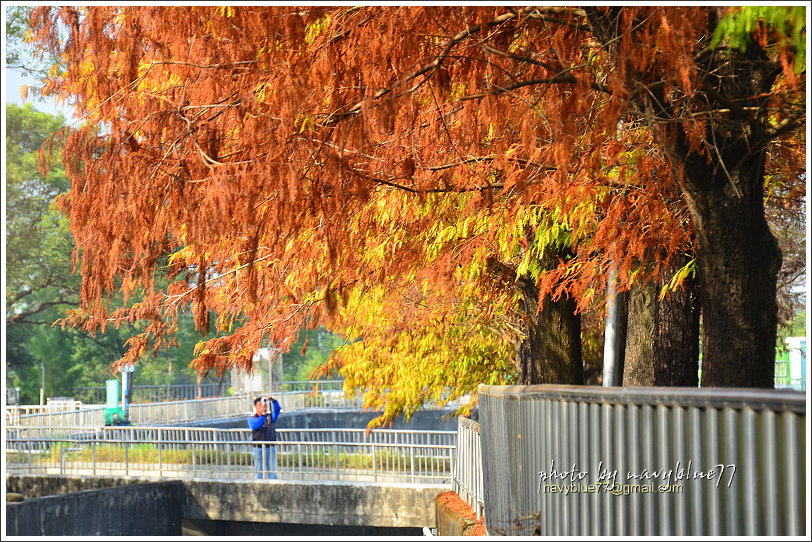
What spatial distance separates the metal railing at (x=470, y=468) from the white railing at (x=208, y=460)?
5.99m

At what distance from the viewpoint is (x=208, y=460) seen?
2242 cm

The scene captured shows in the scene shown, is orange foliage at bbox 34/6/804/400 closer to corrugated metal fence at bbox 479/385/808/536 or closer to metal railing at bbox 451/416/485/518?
Answer: corrugated metal fence at bbox 479/385/808/536

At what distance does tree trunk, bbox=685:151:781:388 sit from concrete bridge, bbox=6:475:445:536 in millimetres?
12466

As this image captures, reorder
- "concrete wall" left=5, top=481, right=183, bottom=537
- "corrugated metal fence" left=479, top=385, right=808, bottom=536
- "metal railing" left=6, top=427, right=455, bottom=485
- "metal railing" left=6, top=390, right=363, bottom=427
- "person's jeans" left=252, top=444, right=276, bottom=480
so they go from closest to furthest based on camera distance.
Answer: "corrugated metal fence" left=479, top=385, right=808, bottom=536, "concrete wall" left=5, top=481, right=183, bottom=537, "metal railing" left=6, top=427, right=455, bottom=485, "person's jeans" left=252, top=444, right=276, bottom=480, "metal railing" left=6, top=390, right=363, bottom=427

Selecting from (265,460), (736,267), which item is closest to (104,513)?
(265,460)

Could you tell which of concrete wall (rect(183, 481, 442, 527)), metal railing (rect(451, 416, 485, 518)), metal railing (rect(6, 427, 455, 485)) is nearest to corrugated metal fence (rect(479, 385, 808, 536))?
metal railing (rect(451, 416, 485, 518))

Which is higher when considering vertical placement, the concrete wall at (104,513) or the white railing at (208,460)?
the white railing at (208,460)

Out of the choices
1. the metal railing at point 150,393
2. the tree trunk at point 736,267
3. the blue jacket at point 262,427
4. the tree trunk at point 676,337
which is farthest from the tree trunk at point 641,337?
the metal railing at point 150,393

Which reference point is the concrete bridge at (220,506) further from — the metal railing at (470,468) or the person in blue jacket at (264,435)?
the metal railing at (470,468)

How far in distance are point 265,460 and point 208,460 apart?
56.5 inches

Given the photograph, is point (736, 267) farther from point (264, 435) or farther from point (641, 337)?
point (264, 435)

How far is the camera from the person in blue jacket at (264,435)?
71.0 ft

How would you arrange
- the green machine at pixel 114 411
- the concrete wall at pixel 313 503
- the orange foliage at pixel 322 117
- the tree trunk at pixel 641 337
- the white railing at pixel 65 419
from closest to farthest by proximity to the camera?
the orange foliage at pixel 322 117
the tree trunk at pixel 641 337
the concrete wall at pixel 313 503
the white railing at pixel 65 419
the green machine at pixel 114 411

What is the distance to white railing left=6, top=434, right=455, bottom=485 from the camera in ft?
68.5
